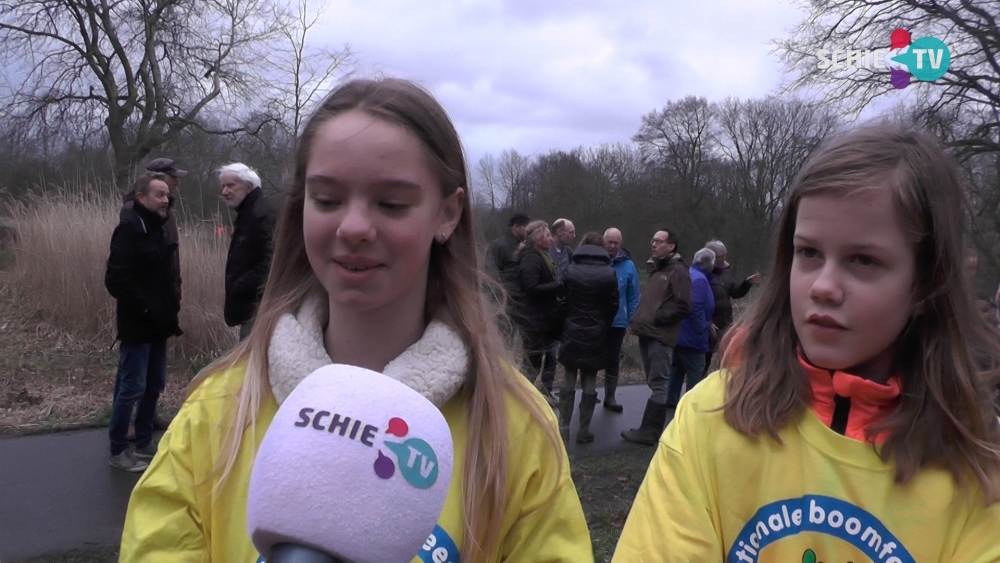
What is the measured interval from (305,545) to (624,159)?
124 feet

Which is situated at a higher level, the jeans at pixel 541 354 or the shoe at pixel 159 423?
the jeans at pixel 541 354

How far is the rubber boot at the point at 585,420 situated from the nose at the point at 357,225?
532 centimetres

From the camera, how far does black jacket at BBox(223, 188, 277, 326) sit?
5.25m

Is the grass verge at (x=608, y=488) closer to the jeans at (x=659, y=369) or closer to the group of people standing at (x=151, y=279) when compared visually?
the jeans at (x=659, y=369)

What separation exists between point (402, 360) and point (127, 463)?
4381mm

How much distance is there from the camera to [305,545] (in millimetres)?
803

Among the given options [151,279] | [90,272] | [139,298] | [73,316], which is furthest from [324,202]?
[73,316]

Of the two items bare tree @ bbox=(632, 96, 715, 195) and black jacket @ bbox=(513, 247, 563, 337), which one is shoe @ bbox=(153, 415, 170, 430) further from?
bare tree @ bbox=(632, 96, 715, 195)

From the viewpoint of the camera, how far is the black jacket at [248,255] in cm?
525

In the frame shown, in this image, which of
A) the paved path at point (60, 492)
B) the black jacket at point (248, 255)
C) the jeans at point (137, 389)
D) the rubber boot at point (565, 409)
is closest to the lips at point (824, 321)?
the paved path at point (60, 492)

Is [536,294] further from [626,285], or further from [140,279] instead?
[140,279]

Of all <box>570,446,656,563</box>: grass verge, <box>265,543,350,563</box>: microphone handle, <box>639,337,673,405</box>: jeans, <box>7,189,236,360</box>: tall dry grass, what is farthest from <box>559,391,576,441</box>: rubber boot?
<box>265,543,350,563</box>: microphone handle

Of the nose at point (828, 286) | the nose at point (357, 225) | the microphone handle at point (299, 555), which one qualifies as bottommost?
the microphone handle at point (299, 555)

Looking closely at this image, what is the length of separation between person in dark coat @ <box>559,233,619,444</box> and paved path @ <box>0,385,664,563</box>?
58 cm
